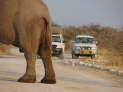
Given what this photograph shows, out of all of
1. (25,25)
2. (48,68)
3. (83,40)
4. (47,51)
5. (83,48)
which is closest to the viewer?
(25,25)

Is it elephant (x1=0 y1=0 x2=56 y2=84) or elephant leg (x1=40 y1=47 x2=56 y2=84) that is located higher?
elephant (x1=0 y1=0 x2=56 y2=84)

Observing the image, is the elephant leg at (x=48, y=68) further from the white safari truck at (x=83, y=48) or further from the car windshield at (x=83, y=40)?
the car windshield at (x=83, y=40)

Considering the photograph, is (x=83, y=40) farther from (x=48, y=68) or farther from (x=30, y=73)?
(x=30, y=73)

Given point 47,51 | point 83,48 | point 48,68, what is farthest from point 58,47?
point 48,68

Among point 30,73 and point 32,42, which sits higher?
point 32,42

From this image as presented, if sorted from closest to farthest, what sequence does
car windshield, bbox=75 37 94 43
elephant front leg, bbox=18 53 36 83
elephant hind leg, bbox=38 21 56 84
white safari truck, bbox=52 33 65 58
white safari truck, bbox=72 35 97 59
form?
1. elephant front leg, bbox=18 53 36 83
2. elephant hind leg, bbox=38 21 56 84
3. white safari truck, bbox=72 35 97 59
4. car windshield, bbox=75 37 94 43
5. white safari truck, bbox=52 33 65 58

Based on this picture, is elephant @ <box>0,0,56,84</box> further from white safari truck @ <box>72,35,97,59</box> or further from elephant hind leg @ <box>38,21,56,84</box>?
white safari truck @ <box>72,35,97,59</box>

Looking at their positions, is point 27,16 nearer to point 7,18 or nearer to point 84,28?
point 7,18

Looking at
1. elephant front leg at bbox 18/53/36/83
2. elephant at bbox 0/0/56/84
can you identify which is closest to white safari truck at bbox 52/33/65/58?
elephant at bbox 0/0/56/84

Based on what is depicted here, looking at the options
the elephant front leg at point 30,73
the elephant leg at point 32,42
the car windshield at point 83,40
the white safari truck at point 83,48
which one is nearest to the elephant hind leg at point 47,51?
the elephant leg at point 32,42

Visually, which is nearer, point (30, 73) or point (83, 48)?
point (30, 73)

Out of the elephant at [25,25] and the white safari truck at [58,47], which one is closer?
the elephant at [25,25]

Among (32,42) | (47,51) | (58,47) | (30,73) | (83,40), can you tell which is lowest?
(30,73)

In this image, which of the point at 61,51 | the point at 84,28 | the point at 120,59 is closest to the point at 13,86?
the point at 120,59
